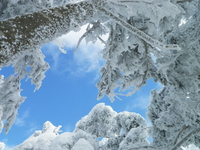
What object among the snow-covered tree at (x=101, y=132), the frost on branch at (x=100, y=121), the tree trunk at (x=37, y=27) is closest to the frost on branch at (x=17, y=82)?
the tree trunk at (x=37, y=27)

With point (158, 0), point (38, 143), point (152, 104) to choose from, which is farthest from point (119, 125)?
point (158, 0)

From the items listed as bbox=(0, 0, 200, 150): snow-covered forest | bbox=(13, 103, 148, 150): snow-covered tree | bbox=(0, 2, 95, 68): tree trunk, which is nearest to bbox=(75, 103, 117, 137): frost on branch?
bbox=(13, 103, 148, 150): snow-covered tree

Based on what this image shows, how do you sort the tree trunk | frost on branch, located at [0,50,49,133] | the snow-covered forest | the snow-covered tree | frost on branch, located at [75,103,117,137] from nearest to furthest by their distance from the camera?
the tree trunk, the snow-covered forest, frost on branch, located at [0,50,49,133], the snow-covered tree, frost on branch, located at [75,103,117,137]

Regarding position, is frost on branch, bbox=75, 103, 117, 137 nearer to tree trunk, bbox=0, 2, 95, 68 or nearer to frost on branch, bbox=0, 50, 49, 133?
frost on branch, bbox=0, 50, 49, 133

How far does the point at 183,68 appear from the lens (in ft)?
18.6

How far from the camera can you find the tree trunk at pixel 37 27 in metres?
1.81

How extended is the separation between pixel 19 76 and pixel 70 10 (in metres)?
2.81

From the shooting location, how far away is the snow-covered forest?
6.82 ft

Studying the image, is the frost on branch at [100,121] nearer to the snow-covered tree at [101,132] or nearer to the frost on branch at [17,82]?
the snow-covered tree at [101,132]

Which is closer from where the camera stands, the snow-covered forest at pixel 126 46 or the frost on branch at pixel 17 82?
the snow-covered forest at pixel 126 46

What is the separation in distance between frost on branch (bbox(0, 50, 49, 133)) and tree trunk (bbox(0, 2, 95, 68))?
1.53m

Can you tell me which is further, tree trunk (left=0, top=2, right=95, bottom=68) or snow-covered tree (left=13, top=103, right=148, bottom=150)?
snow-covered tree (left=13, top=103, right=148, bottom=150)

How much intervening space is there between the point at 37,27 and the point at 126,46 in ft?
8.39

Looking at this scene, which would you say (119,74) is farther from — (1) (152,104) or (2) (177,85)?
(1) (152,104)
